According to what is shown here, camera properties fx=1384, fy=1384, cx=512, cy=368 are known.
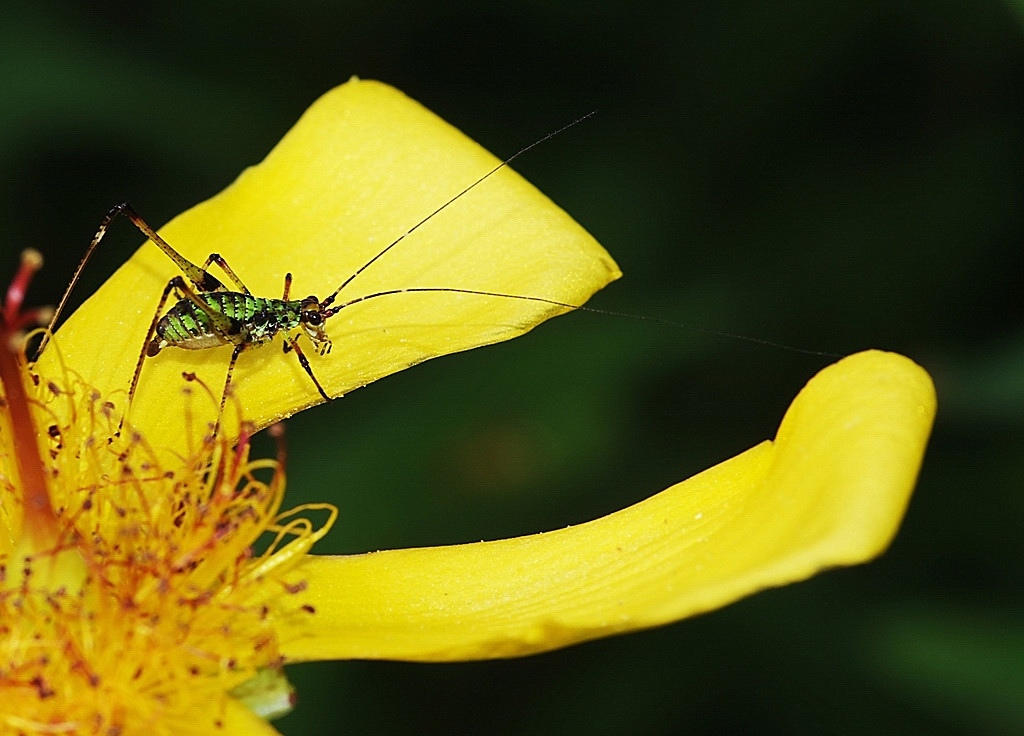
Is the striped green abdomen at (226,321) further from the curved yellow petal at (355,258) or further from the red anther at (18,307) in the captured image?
the red anther at (18,307)

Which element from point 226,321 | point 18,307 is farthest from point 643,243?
point 18,307

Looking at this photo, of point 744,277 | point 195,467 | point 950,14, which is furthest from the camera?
point 744,277

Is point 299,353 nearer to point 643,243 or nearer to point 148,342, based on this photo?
point 148,342

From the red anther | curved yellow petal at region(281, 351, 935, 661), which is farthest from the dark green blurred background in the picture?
the red anther

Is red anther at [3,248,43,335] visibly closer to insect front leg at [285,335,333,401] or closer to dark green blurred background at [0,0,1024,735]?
insect front leg at [285,335,333,401]

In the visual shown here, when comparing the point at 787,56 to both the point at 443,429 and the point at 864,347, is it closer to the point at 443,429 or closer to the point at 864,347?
the point at 864,347

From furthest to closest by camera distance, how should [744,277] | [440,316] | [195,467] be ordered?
[744,277]
[440,316]
[195,467]

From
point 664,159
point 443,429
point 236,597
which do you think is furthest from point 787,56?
point 236,597
